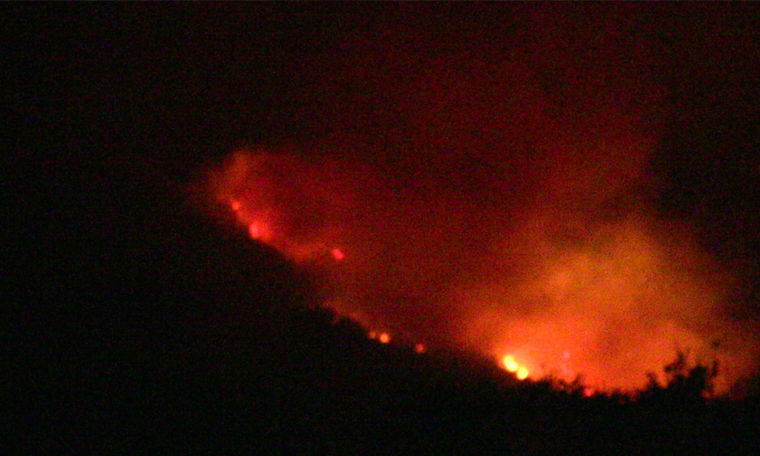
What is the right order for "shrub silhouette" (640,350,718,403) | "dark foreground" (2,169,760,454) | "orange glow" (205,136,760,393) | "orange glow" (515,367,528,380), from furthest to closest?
1. "orange glow" (205,136,760,393)
2. "orange glow" (515,367,528,380)
3. "shrub silhouette" (640,350,718,403)
4. "dark foreground" (2,169,760,454)

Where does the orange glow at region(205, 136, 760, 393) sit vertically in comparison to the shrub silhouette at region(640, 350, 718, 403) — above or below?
above

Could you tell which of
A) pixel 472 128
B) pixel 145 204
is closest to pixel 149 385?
pixel 145 204

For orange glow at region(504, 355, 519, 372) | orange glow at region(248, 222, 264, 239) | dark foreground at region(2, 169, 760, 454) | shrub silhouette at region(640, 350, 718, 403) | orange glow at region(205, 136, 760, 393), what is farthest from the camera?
orange glow at region(205, 136, 760, 393)

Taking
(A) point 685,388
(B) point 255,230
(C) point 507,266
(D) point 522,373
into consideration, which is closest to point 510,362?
(D) point 522,373

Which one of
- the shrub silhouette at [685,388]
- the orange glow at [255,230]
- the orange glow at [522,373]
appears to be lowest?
the shrub silhouette at [685,388]

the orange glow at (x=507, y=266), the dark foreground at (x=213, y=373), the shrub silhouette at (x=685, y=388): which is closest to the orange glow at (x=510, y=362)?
the orange glow at (x=507, y=266)

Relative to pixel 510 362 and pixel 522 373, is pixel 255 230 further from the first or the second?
pixel 522 373

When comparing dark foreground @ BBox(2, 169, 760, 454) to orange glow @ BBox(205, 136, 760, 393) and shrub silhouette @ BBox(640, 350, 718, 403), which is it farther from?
orange glow @ BBox(205, 136, 760, 393)

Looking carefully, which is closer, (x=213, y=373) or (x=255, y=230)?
(x=213, y=373)

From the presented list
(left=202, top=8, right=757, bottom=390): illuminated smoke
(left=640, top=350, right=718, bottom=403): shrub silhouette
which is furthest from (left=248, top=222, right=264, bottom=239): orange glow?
(left=640, top=350, right=718, bottom=403): shrub silhouette

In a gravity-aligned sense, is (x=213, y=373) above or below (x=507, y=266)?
below

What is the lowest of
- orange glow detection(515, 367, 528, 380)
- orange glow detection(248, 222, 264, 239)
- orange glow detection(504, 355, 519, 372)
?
orange glow detection(515, 367, 528, 380)

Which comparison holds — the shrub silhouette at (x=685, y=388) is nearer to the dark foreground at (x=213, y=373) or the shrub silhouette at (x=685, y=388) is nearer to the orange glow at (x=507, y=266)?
the dark foreground at (x=213, y=373)

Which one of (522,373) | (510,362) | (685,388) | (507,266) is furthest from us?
(507,266)
